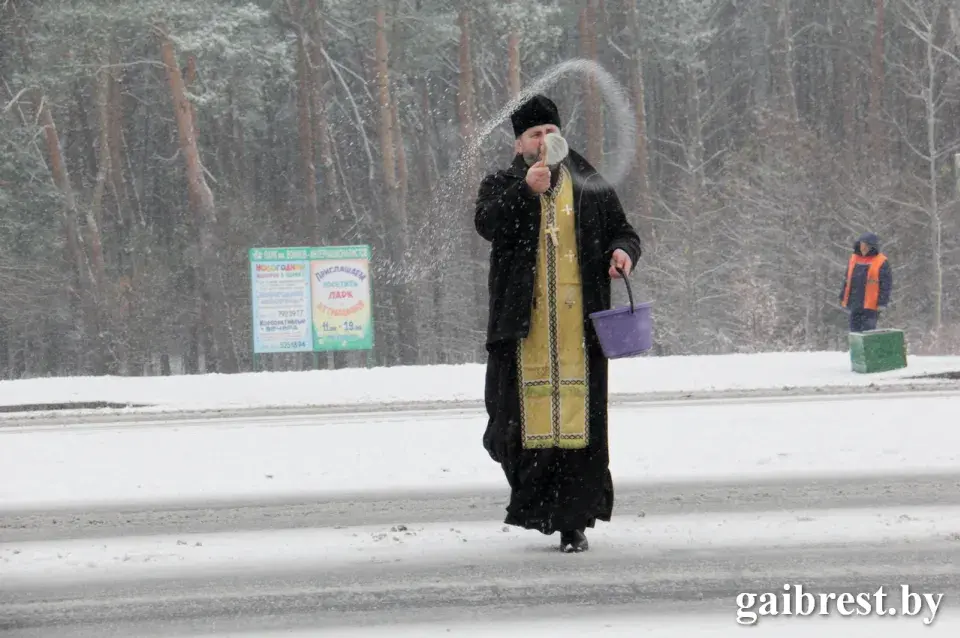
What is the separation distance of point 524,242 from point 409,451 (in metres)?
4.96

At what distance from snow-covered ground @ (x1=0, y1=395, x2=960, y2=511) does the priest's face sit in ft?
9.58

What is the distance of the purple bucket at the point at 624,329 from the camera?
6641mm

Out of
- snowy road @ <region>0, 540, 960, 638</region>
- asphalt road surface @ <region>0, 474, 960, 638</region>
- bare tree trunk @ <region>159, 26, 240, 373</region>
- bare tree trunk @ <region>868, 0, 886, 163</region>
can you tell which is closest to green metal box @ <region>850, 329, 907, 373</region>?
asphalt road surface @ <region>0, 474, 960, 638</region>

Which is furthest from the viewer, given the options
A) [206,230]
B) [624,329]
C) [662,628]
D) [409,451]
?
[206,230]

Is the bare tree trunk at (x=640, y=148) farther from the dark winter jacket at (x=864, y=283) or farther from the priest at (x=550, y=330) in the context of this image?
the priest at (x=550, y=330)

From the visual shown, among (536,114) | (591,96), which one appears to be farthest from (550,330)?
(591,96)

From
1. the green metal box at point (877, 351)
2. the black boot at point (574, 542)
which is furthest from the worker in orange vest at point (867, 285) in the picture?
the black boot at point (574, 542)

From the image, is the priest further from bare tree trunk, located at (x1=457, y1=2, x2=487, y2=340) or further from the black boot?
bare tree trunk, located at (x1=457, y1=2, x2=487, y2=340)

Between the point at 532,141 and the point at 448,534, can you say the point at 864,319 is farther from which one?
the point at 532,141

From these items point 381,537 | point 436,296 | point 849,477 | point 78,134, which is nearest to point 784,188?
point 436,296

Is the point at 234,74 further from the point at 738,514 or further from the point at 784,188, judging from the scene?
the point at 738,514

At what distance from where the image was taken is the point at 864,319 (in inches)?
792

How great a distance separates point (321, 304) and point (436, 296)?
1074 cm

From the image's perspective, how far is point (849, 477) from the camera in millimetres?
9391
